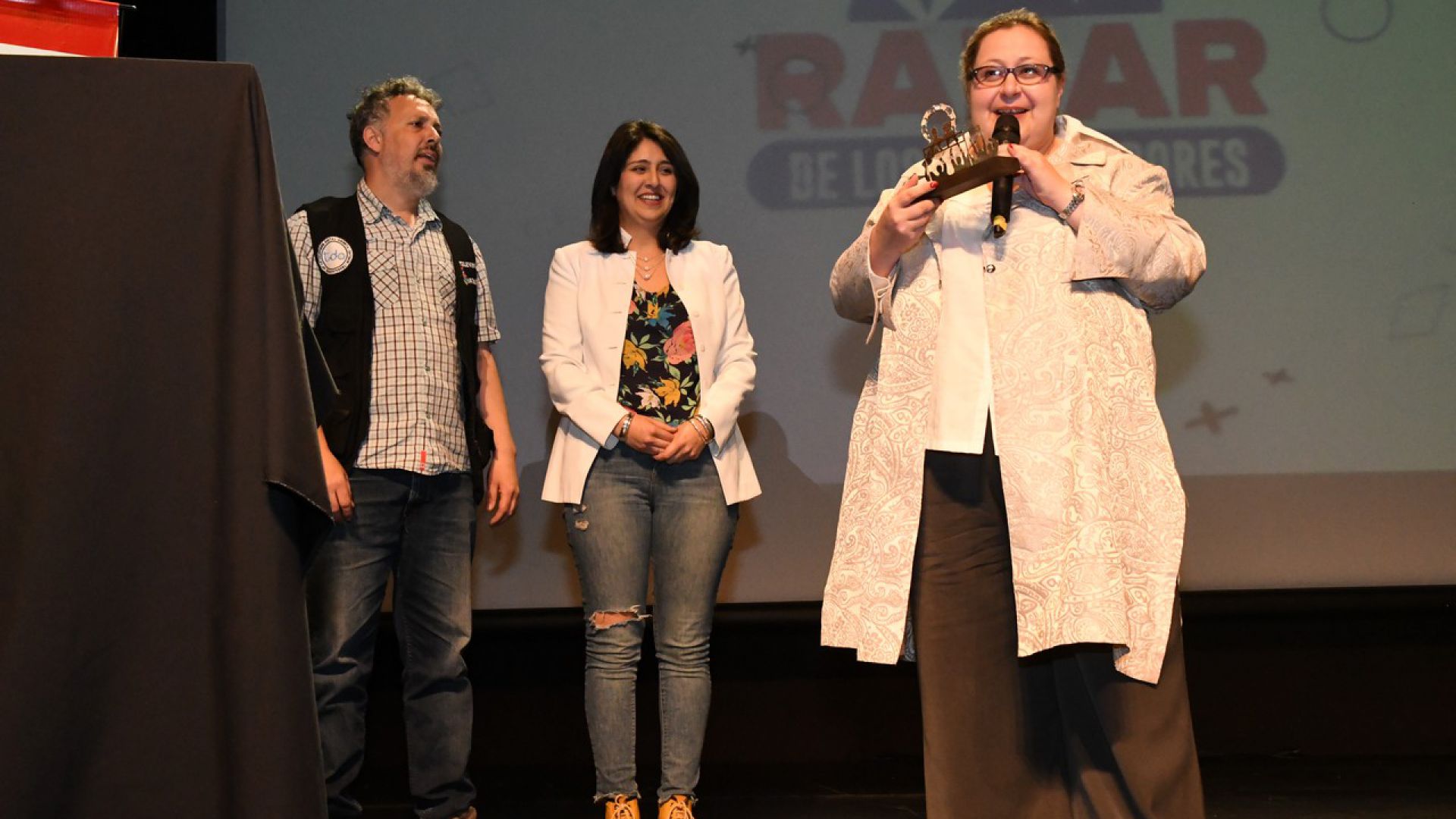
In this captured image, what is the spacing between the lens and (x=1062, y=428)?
6.07 ft

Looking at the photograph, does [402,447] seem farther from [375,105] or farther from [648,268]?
[375,105]

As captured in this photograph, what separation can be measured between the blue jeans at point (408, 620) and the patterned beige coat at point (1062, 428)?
1.10m

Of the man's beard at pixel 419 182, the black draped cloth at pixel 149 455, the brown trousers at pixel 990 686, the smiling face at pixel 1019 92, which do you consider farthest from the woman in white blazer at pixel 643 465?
the black draped cloth at pixel 149 455

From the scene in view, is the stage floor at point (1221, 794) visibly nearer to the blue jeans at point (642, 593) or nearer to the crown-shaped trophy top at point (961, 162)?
the blue jeans at point (642, 593)

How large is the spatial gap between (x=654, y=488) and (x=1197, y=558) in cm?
175

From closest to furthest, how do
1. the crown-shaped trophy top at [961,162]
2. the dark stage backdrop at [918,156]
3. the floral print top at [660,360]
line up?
the crown-shaped trophy top at [961,162] → the floral print top at [660,360] → the dark stage backdrop at [918,156]

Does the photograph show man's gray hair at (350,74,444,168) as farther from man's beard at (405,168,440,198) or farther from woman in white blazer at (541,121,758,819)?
woman in white blazer at (541,121,758,819)

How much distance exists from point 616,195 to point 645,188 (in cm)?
9

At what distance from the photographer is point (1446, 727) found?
3.55 m

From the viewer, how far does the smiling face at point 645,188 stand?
9.65 feet

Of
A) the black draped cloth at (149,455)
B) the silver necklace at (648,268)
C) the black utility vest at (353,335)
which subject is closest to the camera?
the black draped cloth at (149,455)

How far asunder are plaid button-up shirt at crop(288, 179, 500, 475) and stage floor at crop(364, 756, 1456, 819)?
3.30ft

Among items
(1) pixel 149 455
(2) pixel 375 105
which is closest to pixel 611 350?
(2) pixel 375 105

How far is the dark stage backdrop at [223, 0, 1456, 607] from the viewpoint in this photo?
11.9 feet
